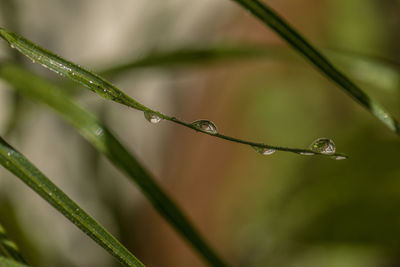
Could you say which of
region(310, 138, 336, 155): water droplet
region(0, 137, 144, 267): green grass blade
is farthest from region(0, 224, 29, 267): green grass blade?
region(310, 138, 336, 155): water droplet

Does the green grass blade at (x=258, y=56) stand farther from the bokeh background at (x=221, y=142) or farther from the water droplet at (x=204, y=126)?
the water droplet at (x=204, y=126)

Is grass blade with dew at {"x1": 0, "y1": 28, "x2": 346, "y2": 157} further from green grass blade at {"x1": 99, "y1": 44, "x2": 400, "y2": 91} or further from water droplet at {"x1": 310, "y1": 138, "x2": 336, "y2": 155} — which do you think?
green grass blade at {"x1": 99, "y1": 44, "x2": 400, "y2": 91}

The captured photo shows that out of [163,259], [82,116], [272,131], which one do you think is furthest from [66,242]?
[82,116]

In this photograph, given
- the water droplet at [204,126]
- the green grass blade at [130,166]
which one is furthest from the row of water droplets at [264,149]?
the green grass blade at [130,166]

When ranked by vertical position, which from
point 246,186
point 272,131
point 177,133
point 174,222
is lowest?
point 174,222

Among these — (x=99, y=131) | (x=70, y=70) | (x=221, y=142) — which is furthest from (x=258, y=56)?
(x=221, y=142)

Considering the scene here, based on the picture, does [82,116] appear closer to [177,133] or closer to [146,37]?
[146,37]

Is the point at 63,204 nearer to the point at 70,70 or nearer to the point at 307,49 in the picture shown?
the point at 70,70
